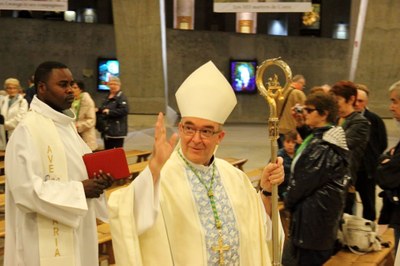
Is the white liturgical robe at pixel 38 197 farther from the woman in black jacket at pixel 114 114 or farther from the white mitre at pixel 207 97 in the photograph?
the woman in black jacket at pixel 114 114

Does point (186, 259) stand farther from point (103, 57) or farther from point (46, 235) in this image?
point (103, 57)

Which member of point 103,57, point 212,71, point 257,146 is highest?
point 212,71

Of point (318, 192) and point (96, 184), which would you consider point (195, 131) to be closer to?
point (96, 184)

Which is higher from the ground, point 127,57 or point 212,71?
point 212,71

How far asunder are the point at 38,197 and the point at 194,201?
2.98 feet

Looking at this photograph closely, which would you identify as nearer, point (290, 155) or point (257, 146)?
point (290, 155)

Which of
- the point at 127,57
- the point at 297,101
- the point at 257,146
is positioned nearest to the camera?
the point at 297,101

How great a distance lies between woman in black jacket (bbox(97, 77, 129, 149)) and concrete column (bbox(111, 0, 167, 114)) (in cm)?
574

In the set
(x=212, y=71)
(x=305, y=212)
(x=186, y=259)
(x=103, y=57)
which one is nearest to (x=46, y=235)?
(x=186, y=259)

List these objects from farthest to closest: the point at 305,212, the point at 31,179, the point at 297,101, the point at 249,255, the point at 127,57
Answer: the point at 127,57 < the point at 297,101 < the point at 305,212 < the point at 31,179 < the point at 249,255

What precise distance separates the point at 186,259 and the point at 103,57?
1597 cm

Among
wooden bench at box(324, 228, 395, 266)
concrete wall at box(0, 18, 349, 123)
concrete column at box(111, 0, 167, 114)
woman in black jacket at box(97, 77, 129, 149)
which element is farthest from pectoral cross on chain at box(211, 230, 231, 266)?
concrete wall at box(0, 18, 349, 123)

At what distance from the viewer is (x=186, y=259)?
8.13ft

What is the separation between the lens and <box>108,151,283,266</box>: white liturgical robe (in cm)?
233
